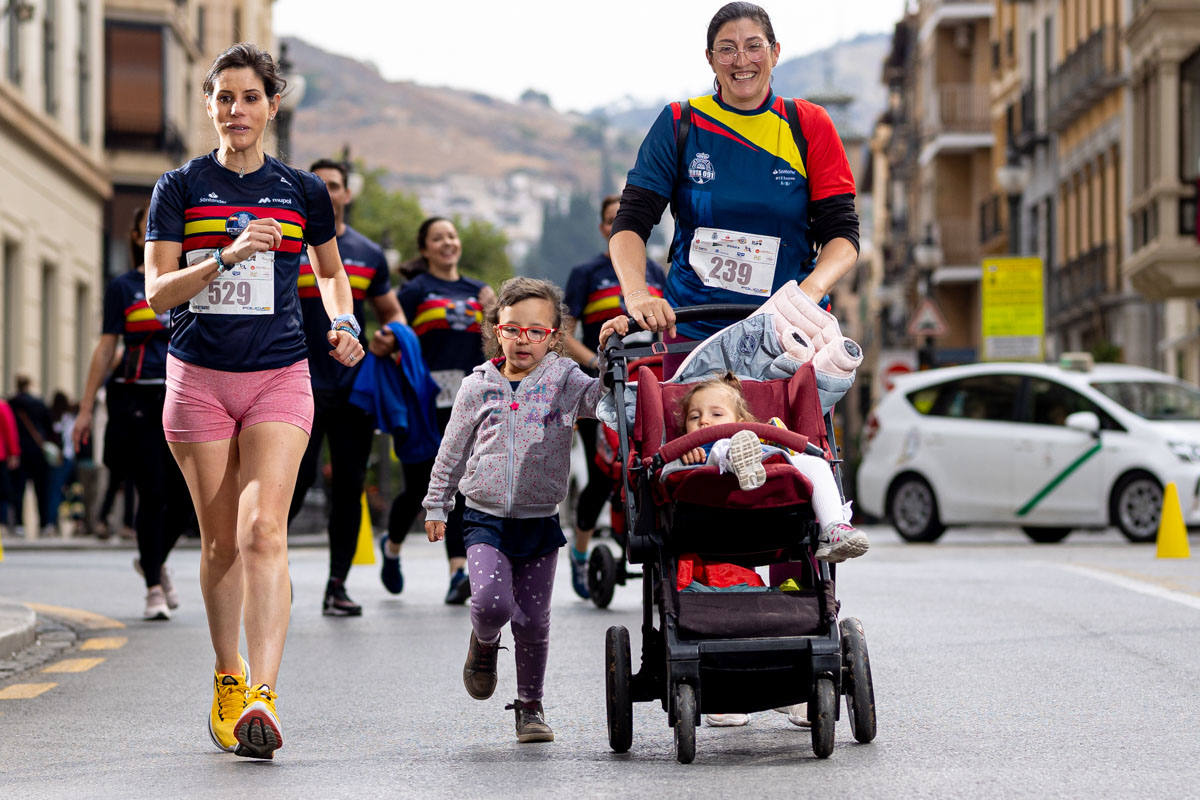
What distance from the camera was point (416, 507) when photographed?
40.5ft

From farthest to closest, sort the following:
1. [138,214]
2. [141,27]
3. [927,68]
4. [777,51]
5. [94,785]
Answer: [927,68] < [141,27] < [138,214] < [777,51] < [94,785]

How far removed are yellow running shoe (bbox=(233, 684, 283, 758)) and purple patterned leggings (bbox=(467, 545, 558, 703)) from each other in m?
0.74

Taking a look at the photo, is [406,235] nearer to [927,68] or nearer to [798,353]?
[927,68]

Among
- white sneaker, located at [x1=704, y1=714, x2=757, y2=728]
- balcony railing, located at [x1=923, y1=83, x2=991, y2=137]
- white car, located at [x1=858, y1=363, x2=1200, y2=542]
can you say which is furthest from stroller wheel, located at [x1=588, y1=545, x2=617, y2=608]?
balcony railing, located at [x1=923, y1=83, x2=991, y2=137]

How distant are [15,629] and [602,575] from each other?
3065mm

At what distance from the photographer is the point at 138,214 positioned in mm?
12078

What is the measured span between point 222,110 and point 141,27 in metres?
38.9

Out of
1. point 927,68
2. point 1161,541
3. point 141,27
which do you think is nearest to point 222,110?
point 1161,541

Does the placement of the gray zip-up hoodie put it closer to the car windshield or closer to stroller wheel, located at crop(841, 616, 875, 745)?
stroller wheel, located at crop(841, 616, 875, 745)

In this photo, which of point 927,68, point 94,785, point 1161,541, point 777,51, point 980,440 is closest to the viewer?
point 94,785

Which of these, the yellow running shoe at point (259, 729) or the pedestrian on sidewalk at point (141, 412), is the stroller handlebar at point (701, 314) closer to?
the yellow running shoe at point (259, 729)

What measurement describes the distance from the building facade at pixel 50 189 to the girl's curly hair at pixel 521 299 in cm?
2150

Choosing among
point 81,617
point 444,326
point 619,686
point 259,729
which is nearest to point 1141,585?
point 444,326

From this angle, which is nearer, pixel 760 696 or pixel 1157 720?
pixel 760 696
